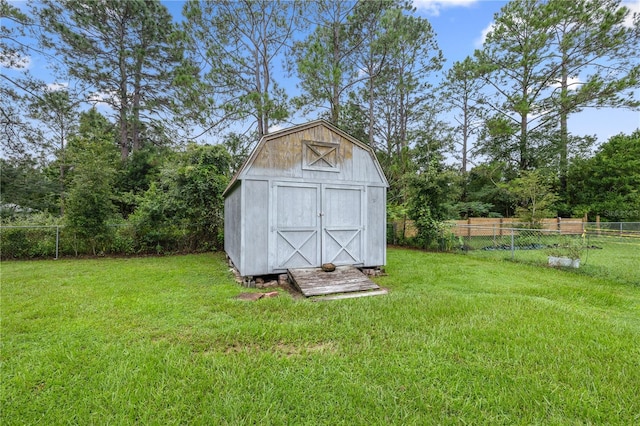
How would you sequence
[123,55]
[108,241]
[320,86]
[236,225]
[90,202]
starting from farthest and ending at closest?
[123,55]
[320,86]
[108,241]
[90,202]
[236,225]

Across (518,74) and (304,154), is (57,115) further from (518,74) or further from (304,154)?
(518,74)

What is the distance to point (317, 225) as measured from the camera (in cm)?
557

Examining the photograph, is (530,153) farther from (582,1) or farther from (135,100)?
(135,100)

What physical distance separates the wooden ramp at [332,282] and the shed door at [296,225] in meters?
0.24

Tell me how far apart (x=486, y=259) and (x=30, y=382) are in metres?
9.89

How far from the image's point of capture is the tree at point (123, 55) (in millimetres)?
12711

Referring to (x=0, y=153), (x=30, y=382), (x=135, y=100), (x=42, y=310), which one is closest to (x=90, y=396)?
(x=30, y=382)

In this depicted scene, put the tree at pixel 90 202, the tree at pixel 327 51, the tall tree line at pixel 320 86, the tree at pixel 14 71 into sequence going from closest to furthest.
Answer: the tree at pixel 90 202
the tree at pixel 14 71
the tall tree line at pixel 320 86
the tree at pixel 327 51

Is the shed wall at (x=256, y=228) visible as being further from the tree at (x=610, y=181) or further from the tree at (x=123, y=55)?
the tree at (x=610, y=181)

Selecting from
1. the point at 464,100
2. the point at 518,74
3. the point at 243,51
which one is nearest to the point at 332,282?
the point at 243,51

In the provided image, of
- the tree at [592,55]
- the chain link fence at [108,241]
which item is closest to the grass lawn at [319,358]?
the chain link fence at [108,241]

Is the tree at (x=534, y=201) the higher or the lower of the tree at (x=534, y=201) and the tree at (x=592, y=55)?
the lower

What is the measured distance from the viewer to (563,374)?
7.53 ft

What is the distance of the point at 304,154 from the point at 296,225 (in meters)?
1.47
